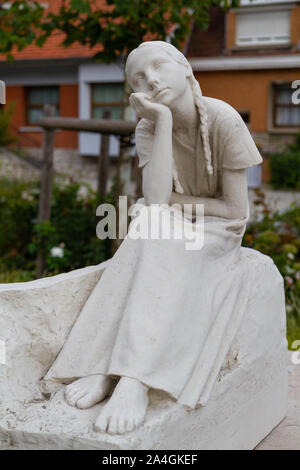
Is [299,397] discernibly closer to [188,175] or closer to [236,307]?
[236,307]

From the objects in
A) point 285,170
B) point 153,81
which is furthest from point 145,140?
point 285,170

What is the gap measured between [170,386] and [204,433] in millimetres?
319

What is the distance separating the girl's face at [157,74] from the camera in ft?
7.93

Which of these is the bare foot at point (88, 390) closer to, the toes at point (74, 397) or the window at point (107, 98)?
the toes at point (74, 397)

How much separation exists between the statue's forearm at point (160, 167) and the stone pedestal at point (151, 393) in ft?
1.34

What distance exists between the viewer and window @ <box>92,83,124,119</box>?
1357 cm

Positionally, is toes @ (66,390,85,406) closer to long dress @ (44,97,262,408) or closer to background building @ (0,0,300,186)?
long dress @ (44,97,262,408)

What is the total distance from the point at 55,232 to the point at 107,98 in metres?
8.78

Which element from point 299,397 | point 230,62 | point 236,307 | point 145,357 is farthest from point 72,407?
point 230,62

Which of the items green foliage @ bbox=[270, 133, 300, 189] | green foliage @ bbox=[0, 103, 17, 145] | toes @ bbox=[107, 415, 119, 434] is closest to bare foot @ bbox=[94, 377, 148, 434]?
toes @ bbox=[107, 415, 119, 434]

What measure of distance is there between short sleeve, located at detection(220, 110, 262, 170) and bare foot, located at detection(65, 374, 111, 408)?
108cm

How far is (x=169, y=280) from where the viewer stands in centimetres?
226

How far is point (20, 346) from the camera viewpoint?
90.2 inches

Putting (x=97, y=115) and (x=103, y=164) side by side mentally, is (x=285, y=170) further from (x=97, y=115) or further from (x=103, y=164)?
(x=103, y=164)
